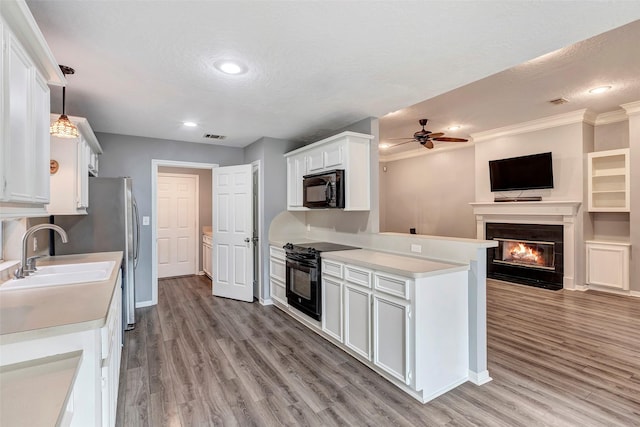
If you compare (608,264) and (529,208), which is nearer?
(608,264)

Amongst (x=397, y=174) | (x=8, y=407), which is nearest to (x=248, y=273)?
(x=8, y=407)

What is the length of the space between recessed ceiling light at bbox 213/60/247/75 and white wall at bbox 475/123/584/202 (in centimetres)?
506

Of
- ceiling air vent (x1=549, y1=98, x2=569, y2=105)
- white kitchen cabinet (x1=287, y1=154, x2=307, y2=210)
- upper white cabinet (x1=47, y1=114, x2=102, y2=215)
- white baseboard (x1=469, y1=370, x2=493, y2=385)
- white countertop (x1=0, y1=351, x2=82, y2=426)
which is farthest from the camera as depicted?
white kitchen cabinet (x1=287, y1=154, x2=307, y2=210)

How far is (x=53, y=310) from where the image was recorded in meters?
1.48

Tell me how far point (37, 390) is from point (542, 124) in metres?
6.42

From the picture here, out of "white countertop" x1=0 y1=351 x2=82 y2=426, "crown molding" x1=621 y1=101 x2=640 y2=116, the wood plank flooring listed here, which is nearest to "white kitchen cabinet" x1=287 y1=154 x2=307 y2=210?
the wood plank flooring

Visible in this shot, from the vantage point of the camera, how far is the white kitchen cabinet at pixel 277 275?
4094mm

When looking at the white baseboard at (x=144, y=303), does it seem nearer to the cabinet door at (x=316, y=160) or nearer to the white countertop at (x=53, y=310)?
the white countertop at (x=53, y=310)

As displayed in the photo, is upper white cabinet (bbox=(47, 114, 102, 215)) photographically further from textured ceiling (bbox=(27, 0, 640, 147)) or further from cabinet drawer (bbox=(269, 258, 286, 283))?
cabinet drawer (bbox=(269, 258, 286, 283))

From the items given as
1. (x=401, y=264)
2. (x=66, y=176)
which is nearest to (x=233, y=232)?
(x=66, y=176)

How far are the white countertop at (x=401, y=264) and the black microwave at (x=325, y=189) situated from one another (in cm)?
68

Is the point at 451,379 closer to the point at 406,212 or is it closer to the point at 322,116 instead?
the point at 322,116

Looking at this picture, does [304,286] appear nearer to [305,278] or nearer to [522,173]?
[305,278]

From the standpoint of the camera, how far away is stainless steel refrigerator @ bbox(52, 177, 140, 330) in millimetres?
3338
